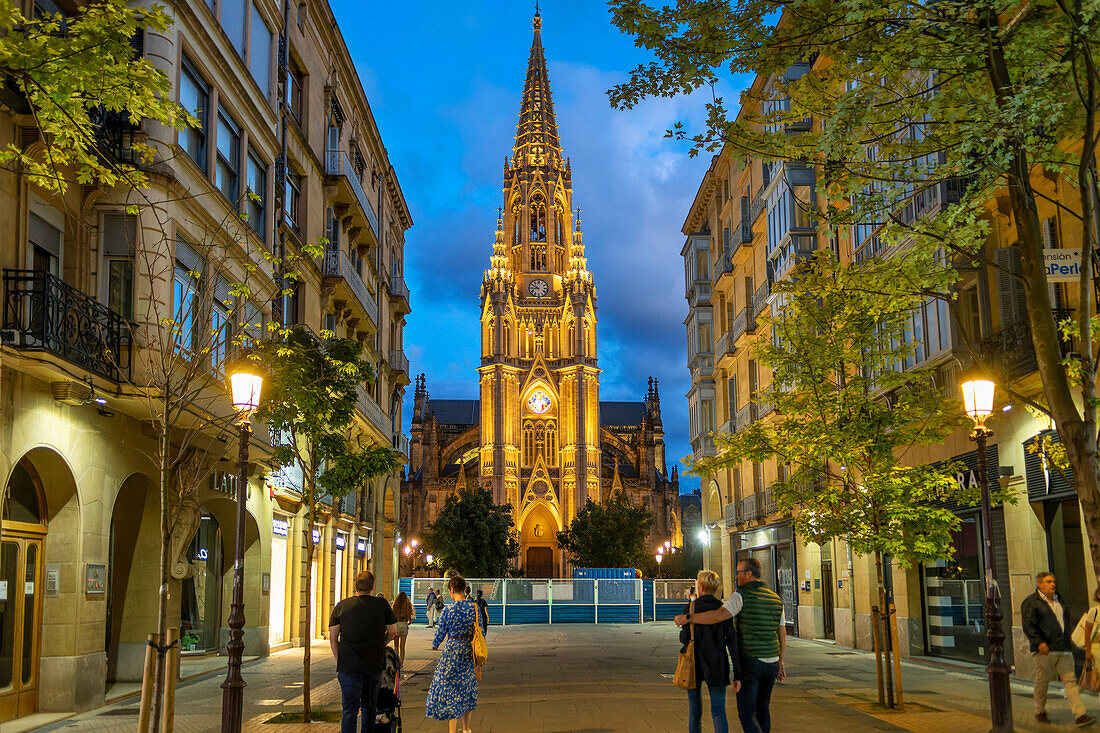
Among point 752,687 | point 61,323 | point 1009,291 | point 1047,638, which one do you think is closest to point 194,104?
point 61,323

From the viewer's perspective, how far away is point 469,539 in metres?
62.4

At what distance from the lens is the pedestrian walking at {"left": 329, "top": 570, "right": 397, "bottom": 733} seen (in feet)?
32.0

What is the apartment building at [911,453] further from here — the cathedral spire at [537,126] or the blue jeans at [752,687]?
the cathedral spire at [537,126]

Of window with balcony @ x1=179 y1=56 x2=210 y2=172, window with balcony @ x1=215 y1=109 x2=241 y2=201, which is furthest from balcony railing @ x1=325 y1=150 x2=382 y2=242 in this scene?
window with balcony @ x1=179 y1=56 x2=210 y2=172

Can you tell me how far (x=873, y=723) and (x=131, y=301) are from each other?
12254mm

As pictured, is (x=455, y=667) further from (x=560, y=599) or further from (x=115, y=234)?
(x=560, y=599)

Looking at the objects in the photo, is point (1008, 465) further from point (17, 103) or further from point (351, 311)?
point (351, 311)

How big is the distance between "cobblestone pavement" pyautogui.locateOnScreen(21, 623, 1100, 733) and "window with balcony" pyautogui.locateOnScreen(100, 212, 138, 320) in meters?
5.98

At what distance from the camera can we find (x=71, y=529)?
14.4 meters

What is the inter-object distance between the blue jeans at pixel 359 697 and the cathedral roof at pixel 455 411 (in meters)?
114

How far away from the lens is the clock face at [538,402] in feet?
315

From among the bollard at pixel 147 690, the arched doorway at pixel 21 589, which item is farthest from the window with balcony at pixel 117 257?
the bollard at pixel 147 690

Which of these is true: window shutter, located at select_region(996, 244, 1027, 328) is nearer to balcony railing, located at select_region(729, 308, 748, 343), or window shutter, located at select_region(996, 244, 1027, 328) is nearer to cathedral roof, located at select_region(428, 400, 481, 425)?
balcony railing, located at select_region(729, 308, 748, 343)

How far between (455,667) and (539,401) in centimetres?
8579
